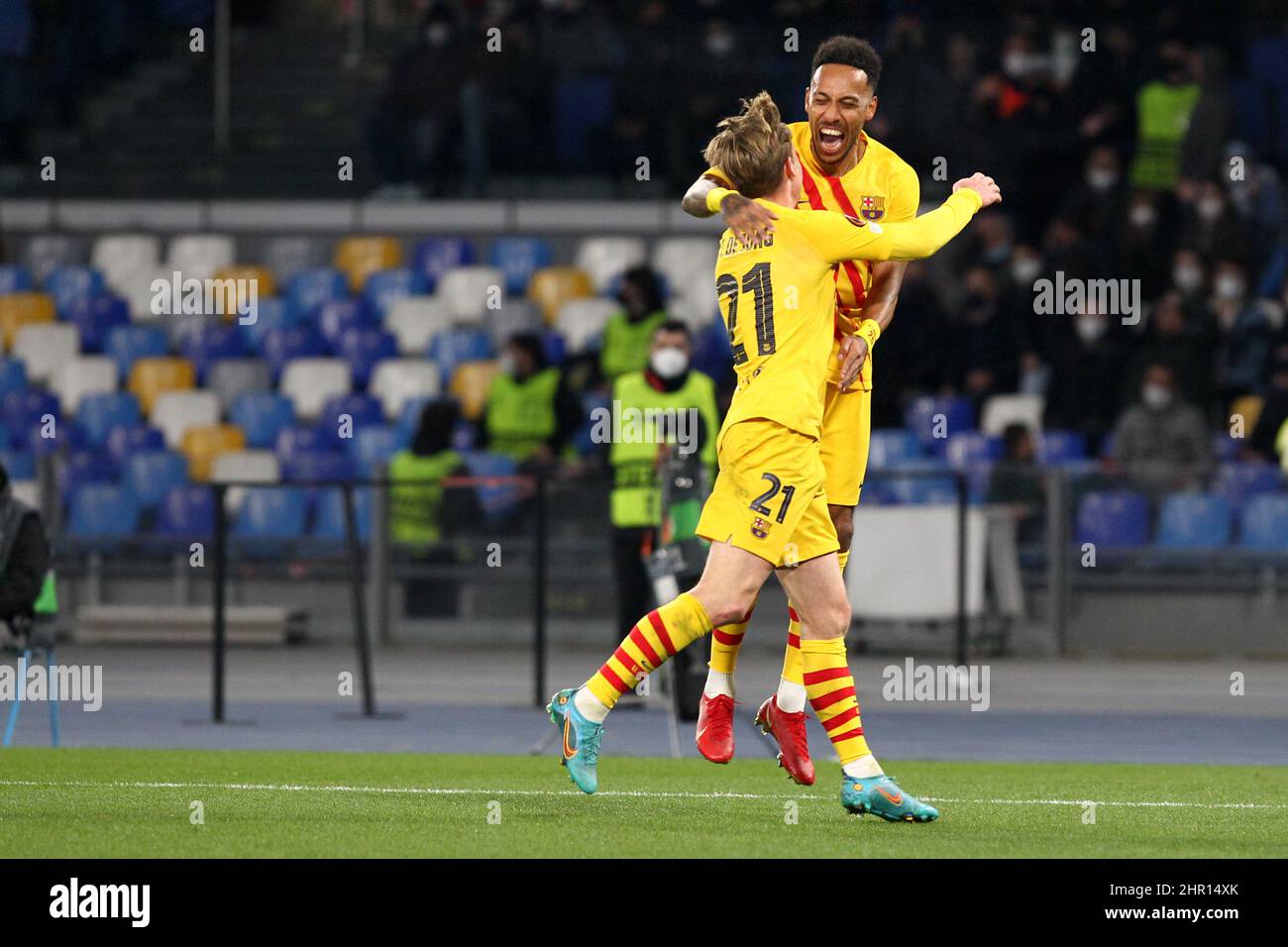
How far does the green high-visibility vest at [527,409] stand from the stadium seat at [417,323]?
9.93ft

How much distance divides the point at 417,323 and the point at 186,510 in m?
3.50

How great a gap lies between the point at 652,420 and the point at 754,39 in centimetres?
962

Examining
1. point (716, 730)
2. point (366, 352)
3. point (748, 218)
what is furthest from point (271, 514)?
point (748, 218)

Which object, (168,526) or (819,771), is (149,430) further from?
(819,771)

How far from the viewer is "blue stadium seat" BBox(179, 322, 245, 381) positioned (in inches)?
865

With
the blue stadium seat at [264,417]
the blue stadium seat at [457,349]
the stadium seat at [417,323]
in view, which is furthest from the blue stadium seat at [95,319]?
the blue stadium seat at [457,349]

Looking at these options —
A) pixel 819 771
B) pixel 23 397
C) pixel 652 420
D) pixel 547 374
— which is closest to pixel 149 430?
pixel 23 397

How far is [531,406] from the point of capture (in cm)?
1867

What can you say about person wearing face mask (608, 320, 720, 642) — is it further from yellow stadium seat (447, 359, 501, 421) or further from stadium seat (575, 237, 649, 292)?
stadium seat (575, 237, 649, 292)

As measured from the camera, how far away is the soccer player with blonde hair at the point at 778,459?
7641 millimetres

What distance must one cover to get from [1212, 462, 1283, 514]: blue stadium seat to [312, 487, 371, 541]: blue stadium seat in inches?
250

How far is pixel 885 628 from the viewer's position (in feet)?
56.0

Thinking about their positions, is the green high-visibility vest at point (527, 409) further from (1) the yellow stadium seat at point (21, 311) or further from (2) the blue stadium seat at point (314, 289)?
(1) the yellow stadium seat at point (21, 311)

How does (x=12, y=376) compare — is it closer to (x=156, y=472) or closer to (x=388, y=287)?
(x=156, y=472)
